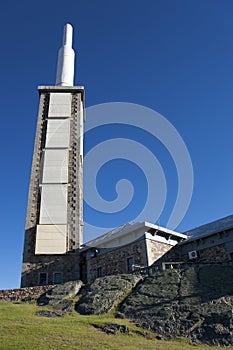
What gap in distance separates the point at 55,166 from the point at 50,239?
7364 millimetres

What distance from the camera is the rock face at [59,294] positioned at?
19.3 metres

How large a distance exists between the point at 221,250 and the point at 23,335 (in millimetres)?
14565

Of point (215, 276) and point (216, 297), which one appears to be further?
point (215, 276)

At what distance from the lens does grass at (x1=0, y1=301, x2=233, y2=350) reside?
37.3 ft

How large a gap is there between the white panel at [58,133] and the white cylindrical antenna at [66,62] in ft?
24.6

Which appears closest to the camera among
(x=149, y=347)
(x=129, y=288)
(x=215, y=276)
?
(x=149, y=347)

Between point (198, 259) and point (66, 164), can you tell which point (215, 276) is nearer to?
point (198, 259)

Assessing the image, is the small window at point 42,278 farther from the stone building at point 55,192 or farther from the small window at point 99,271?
the small window at point 99,271

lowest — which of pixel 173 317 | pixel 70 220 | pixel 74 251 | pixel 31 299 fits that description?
pixel 173 317

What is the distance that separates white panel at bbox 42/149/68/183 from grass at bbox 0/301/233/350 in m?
16.5

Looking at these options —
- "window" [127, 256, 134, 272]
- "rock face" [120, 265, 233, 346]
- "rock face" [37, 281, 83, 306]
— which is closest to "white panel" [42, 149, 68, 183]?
"window" [127, 256, 134, 272]

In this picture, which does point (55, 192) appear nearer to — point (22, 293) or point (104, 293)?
point (22, 293)

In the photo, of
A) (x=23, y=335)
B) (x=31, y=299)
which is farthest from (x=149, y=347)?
(x=31, y=299)

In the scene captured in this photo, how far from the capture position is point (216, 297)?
15484 millimetres
